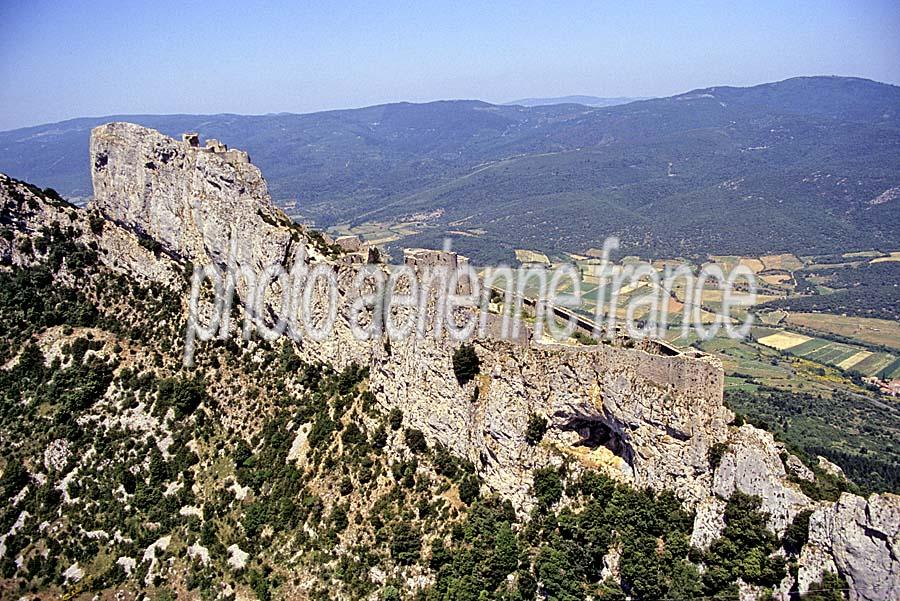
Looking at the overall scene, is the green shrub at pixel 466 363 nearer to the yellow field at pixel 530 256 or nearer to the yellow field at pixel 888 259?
the yellow field at pixel 530 256

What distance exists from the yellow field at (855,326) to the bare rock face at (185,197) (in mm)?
97737

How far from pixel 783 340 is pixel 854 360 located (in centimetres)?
1054

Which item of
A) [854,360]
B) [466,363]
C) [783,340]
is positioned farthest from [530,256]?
[466,363]

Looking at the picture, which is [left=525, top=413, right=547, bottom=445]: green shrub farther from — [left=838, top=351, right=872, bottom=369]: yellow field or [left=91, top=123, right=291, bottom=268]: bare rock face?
[left=838, top=351, right=872, bottom=369]: yellow field

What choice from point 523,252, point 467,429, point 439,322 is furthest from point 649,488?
point 523,252

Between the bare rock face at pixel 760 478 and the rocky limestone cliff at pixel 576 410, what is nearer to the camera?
the rocky limestone cliff at pixel 576 410

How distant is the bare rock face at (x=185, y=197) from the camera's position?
37.3 m

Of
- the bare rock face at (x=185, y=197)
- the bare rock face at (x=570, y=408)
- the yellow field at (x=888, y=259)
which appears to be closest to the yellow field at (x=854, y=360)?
the yellow field at (x=888, y=259)

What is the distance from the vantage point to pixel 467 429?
Result: 96.9ft

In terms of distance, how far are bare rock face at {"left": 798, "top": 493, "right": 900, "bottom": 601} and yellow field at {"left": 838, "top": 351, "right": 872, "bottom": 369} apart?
82.3 metres

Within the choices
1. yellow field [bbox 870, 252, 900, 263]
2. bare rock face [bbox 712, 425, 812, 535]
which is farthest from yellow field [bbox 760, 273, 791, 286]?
bare rock face [bbox 712, 425, 812, 535]

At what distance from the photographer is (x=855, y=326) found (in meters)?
109

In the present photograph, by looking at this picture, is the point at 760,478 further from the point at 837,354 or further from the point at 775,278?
the point at 775,278

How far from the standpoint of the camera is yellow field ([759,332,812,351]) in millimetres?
100000
